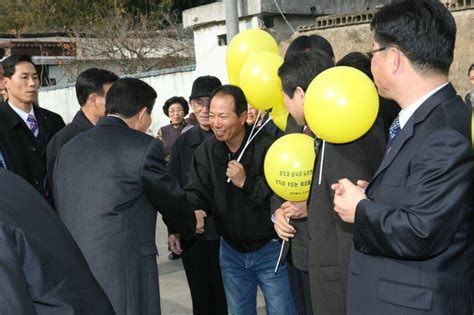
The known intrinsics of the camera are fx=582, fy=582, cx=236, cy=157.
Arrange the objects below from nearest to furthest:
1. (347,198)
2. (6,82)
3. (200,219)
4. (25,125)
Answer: (347,198), (200,219), (25,125), (6,82)

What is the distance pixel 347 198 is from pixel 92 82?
93.7 inches

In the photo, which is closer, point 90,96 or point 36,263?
point 36,263

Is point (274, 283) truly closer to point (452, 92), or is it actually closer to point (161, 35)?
point (452, 92)

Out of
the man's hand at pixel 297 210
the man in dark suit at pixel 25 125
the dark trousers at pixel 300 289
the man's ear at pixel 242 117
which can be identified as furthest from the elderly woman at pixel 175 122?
the man's hand at pixel 297 210

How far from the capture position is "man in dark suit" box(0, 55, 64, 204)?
402 cm

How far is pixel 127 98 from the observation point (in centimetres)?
309

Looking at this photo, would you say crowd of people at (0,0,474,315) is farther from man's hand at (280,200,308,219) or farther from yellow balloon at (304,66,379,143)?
yellow balloon at (304,66,379,143)

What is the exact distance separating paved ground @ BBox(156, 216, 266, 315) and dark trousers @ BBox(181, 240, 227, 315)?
77 cm

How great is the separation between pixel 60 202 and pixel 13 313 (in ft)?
6.10

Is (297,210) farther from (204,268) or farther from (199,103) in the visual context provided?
(199,103)

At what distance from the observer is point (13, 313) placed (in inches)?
47.8

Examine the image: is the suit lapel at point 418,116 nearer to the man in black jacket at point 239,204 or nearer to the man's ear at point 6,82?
the man in black jacket at point 239,204

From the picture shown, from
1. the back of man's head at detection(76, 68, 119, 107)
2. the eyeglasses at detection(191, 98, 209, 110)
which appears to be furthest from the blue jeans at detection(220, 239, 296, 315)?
the back of man's head at detection(76, 68, 119, 107)

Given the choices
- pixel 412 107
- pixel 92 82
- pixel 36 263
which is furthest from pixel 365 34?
pixel 36 263
